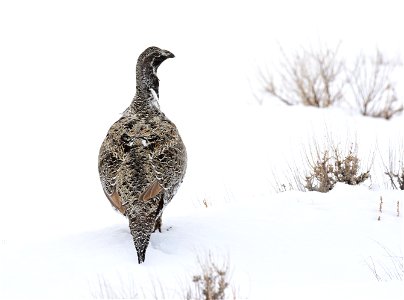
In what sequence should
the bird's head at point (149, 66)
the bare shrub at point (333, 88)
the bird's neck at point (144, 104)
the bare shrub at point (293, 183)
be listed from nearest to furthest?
1. the bird's neck at point (144, 104)
2. the bird's head at point (149, 66)
3. the bare shrub at point (293, 183)
4. the bare shrub at point (333, 88)

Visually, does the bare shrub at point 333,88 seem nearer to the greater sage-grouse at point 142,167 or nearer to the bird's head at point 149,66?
the bird's head at point 149,66

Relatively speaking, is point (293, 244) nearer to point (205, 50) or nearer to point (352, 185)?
point (352, 185)

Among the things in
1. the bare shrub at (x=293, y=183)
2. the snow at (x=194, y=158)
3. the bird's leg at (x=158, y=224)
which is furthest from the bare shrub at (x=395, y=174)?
the bird's leg at (x=158, y=224)

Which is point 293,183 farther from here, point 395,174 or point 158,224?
point 158,224

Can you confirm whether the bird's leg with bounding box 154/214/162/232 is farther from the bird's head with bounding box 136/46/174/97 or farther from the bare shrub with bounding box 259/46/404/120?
the bare shrub with bounding box 259/46/404/120

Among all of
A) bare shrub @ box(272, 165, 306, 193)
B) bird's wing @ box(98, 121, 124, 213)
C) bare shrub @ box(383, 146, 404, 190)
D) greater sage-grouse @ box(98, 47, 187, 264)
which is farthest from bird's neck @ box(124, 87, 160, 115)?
bare shrub @ box(383, 146, 404, 190)

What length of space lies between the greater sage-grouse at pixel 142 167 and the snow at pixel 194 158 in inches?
13.5

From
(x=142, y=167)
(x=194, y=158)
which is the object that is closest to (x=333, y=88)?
(x=194, y=158)

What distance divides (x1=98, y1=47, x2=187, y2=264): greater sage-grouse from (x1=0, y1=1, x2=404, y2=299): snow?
0.34 m

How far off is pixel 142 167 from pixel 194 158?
7072 mm

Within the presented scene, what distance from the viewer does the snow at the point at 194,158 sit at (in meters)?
5.36

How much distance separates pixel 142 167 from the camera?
17.9ft

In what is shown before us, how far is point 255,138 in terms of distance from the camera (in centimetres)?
1336

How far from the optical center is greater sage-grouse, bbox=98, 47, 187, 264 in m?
5.25
